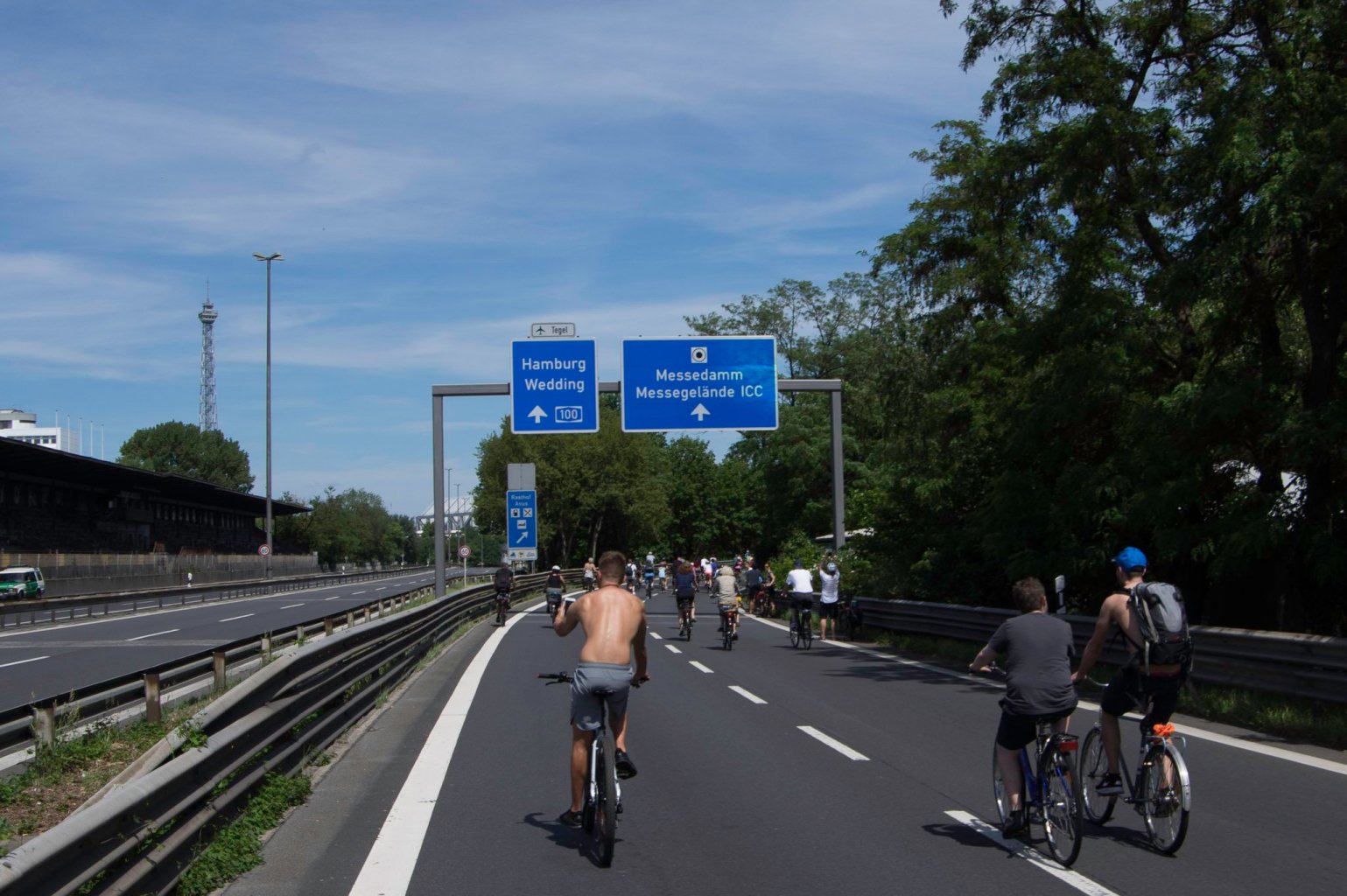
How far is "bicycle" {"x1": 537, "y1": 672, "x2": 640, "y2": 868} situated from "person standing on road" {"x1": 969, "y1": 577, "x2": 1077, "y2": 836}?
6.96 ft

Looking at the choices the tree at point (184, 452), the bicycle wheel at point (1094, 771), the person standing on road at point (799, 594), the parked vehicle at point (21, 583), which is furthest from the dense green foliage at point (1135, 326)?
the tree at point (184, 452)

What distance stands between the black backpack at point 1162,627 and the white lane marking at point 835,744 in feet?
11.9

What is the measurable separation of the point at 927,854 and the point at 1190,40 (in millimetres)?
16204

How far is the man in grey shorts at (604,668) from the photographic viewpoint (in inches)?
283

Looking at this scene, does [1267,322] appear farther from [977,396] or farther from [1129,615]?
[1129,615]

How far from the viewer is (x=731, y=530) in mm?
112062

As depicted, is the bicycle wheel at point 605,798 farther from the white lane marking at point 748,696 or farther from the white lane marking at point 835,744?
the white lane marking at point 748,696

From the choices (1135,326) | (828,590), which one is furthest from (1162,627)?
(828,590)

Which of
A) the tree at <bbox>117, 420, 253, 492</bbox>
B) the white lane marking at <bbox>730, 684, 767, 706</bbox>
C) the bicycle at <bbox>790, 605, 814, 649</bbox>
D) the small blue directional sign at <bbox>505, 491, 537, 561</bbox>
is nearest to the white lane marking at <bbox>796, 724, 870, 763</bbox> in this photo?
the white lane marking at <bbox>730, 684, 767, 706</bbox>

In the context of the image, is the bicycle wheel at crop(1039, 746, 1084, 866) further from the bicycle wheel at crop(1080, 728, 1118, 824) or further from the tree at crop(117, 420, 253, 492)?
the tree at crop(117, 420, 253, 492)

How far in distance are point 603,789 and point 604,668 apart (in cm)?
67

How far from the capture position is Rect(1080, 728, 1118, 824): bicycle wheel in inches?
300

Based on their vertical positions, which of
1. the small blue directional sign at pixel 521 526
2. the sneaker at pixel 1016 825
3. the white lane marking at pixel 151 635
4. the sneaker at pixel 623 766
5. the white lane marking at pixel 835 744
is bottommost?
the white lane marking at pixel 151 635

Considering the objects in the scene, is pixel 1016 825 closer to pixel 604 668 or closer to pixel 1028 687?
pixel 1028 687
